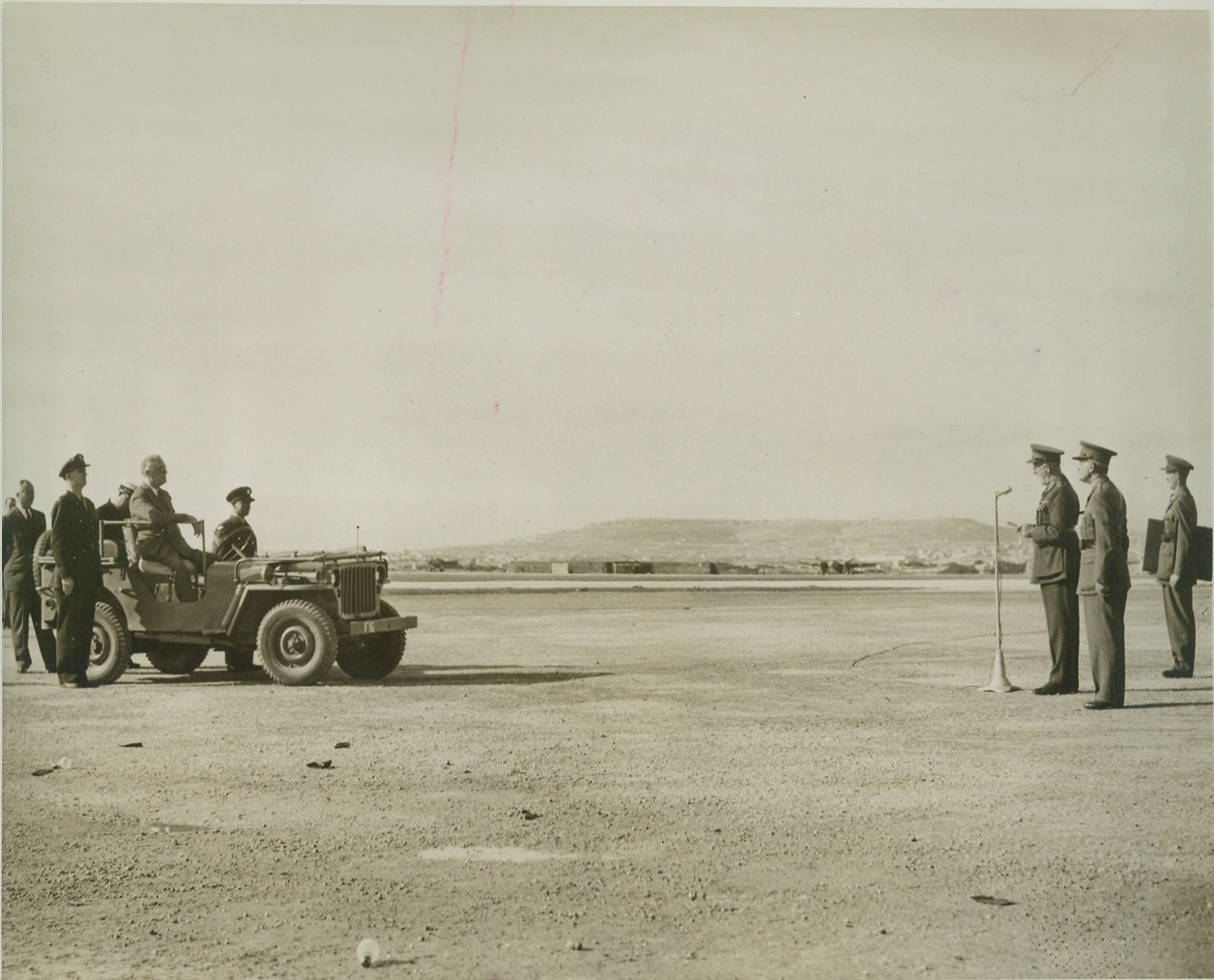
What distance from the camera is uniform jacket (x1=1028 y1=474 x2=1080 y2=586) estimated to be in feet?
28.0

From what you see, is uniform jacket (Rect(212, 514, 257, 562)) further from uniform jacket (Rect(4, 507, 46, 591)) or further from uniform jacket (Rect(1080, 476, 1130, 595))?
uniform jacket (Rect(1080, 476, 1130, 595))

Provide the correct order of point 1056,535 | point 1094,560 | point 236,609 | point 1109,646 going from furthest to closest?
point 236,609 → point 1056,535 → point 1094,560 → point 1109,646

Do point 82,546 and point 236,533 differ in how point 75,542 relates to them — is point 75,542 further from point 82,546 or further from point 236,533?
point 236,533

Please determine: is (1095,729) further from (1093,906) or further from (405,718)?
(405,718)

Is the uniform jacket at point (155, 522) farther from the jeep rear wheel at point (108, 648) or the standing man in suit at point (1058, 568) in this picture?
the standing man in suit at point (1058, 568)

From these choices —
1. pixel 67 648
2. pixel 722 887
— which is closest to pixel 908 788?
pixel 722 887

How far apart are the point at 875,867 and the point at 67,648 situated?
668cm

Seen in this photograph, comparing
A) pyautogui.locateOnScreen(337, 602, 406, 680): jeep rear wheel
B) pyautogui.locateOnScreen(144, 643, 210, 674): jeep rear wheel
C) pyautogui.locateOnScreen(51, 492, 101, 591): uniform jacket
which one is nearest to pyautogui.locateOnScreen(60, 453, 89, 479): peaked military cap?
pyautogui.locateOnScreen(51, 492, 101, 591): uniform jacket

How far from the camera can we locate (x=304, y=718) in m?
8.49

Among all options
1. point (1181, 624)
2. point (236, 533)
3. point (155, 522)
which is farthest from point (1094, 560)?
point (155, 522)

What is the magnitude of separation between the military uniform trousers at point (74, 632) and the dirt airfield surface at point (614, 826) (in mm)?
318

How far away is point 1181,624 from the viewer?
9.70m

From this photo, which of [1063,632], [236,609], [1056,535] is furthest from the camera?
[236,609]

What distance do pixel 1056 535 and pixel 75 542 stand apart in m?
7.44
